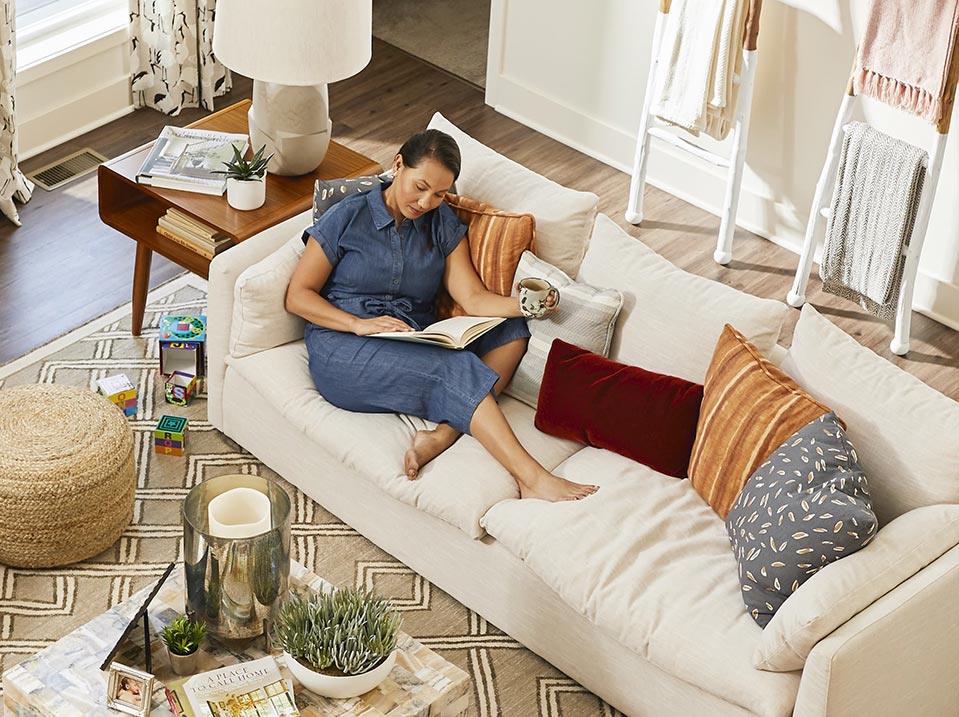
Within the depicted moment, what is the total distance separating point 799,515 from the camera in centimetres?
257

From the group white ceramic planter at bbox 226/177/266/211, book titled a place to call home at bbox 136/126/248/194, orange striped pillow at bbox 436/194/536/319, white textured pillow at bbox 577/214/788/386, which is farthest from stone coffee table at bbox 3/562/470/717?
book titled a place to call home at bbox 136/126/248/194

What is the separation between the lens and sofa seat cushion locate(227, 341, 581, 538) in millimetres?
2969

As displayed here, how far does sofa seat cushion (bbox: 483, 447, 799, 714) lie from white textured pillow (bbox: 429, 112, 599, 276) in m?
0.60

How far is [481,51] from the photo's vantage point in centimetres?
577

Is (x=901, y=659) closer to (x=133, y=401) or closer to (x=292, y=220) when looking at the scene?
(x=292, y=220)

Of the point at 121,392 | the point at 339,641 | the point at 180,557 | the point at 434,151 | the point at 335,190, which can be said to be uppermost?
the point at 434,151

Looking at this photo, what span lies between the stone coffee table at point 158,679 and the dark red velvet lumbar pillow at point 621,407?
0.76m

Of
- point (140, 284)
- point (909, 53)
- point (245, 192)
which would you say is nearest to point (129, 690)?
point (245, 192)

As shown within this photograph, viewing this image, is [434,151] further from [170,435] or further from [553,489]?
[170,435]

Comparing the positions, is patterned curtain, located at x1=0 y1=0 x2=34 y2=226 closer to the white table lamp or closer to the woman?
the white table lamp

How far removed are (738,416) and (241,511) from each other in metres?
1.11

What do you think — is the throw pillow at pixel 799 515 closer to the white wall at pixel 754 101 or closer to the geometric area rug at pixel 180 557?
the geometric area rug at pixel 180 557

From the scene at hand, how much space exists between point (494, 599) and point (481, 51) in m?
3.37

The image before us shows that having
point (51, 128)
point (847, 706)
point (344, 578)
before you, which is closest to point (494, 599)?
point (344, 578)
